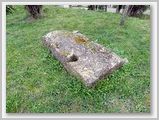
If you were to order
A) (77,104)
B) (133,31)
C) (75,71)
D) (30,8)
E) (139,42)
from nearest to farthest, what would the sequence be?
(77,104), (75,71), (139,42), (133,31), (30,8)

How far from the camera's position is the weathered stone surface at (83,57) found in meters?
5.49

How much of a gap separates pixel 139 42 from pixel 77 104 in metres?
2.56

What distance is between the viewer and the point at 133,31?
301 inches

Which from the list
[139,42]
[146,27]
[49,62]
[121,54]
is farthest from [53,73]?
[146,27]

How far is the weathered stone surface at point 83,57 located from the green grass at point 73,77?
0.52 feet

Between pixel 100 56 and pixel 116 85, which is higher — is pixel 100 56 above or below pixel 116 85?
above

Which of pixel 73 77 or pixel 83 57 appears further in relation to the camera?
pixel 83 57

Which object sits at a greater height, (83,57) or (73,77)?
(83,57)

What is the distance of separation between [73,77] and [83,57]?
441 mm

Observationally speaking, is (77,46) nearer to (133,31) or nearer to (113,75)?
(113,75)

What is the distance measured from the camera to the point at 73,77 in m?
5.70

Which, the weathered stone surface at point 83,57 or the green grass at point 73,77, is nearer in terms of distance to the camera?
the green grass at point 73,77

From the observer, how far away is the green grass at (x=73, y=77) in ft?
17.2

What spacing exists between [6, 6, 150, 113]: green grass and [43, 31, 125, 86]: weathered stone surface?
16cm
